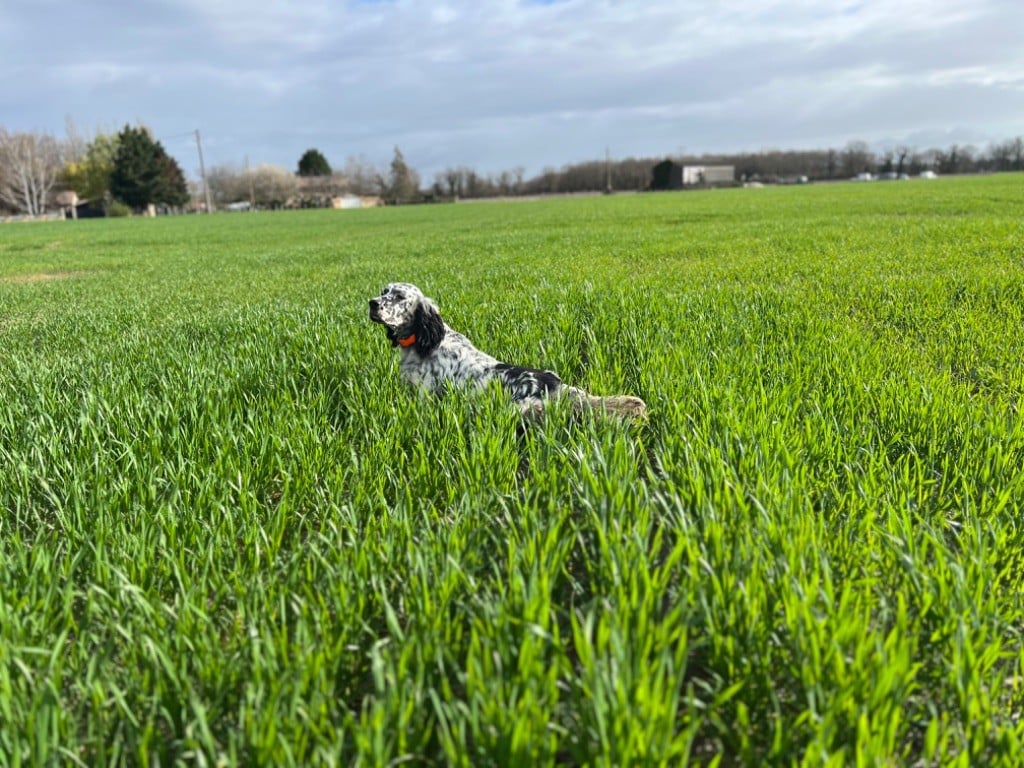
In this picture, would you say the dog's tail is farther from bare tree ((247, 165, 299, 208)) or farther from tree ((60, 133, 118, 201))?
bare tree ((247, 165, 299, 208))

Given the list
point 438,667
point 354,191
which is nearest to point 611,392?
point 438,667

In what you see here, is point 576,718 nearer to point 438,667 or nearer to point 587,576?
point 438,667

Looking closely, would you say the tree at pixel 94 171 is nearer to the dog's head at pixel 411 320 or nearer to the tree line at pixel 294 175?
the tree line at pixel 294 175

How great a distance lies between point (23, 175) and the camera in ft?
280

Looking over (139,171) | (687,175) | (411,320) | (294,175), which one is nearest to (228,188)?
(294,175)

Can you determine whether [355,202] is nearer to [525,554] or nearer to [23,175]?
[23,175]

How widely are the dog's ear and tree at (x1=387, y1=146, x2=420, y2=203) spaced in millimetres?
108752

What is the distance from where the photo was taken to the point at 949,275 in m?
7.59

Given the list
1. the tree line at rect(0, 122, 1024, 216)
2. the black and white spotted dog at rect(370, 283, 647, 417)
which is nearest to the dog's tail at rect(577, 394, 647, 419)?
the black and white spotted dog at rect(370, 283, 647, 417)

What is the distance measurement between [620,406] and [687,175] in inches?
4943

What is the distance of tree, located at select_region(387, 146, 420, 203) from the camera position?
107438 mm

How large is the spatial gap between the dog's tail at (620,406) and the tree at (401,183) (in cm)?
10973

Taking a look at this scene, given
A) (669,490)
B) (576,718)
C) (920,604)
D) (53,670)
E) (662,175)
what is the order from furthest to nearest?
(662,175) < (669,490) < (920,604) < (53,670) < (576,718)

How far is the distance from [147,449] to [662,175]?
4622 inches
